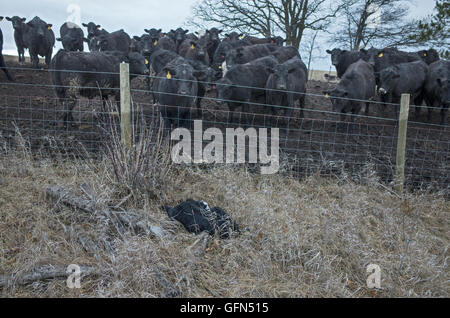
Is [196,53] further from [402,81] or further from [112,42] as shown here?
[402,81]

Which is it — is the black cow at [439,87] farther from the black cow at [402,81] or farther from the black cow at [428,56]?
the black cow at [428,56]

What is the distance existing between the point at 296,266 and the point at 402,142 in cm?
336

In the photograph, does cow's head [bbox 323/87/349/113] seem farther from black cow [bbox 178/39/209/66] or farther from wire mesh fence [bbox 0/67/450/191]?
black cow [bbox 178/39/209/66]

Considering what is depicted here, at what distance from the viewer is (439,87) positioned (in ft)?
35.3

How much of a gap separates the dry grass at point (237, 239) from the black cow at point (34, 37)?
10.4 metres

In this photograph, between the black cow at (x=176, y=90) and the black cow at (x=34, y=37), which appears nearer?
the black cow at (x=176, y=90)

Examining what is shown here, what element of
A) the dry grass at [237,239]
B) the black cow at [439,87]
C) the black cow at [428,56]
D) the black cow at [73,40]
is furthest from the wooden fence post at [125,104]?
the black cow at [428,56]

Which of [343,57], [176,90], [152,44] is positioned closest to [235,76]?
[176,90]

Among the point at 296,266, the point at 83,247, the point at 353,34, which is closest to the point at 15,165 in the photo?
the point at 83,247

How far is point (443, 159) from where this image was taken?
7309 millimetres

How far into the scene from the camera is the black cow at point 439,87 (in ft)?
34.2

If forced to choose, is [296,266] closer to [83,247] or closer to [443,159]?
[83,247]

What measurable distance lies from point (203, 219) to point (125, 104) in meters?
2.22
